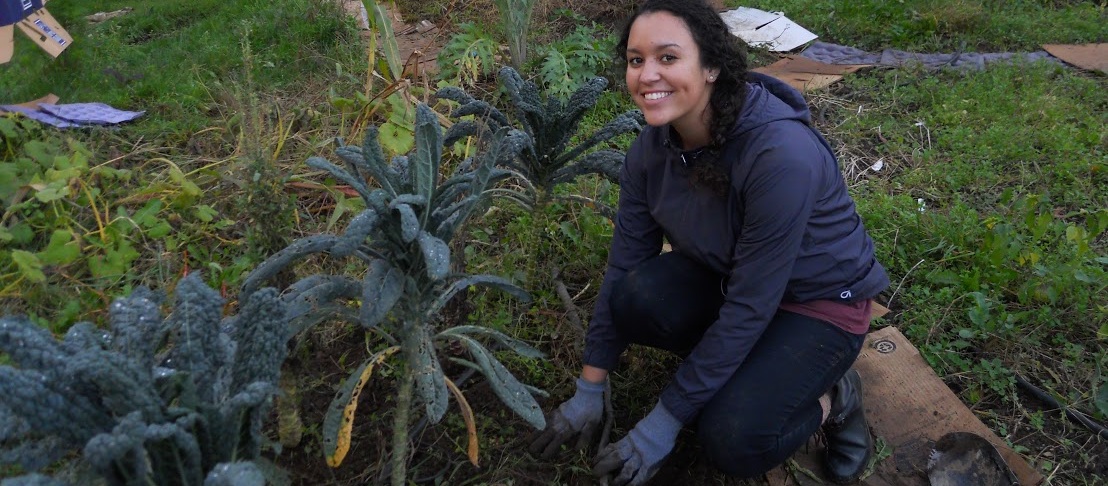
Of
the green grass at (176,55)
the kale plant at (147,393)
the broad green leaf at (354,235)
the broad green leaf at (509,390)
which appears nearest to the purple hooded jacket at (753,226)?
the broad green leaf at (509,390)

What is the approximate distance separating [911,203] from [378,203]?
8.61ft

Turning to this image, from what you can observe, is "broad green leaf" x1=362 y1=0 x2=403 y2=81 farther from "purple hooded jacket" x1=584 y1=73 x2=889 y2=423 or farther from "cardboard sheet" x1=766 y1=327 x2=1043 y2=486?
"cardboard sheet" x1=766 y1=327 x2=1043 y2=486

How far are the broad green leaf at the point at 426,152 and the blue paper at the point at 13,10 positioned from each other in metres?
3.01

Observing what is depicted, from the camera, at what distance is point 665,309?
2359 millimetres

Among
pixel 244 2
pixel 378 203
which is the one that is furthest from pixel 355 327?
pixel 244 2

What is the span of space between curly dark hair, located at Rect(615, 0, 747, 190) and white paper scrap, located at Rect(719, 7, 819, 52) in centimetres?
314

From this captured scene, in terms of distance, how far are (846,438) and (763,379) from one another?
1.39 ft

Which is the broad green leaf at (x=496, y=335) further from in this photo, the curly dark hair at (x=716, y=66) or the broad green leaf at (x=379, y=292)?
the curly dark hair at (x=716, y=66)

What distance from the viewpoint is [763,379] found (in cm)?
214

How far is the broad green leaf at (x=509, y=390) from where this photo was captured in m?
1.94

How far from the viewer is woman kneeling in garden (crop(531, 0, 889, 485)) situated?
204 cm

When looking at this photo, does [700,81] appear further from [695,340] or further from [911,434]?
[911,434]

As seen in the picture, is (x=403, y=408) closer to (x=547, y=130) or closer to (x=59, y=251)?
(x=547, y=130)

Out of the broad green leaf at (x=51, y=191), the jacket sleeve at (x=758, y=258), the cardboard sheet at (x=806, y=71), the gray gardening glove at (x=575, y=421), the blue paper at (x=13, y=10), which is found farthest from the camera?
the cardboard sheet at (x=806, y=71)
